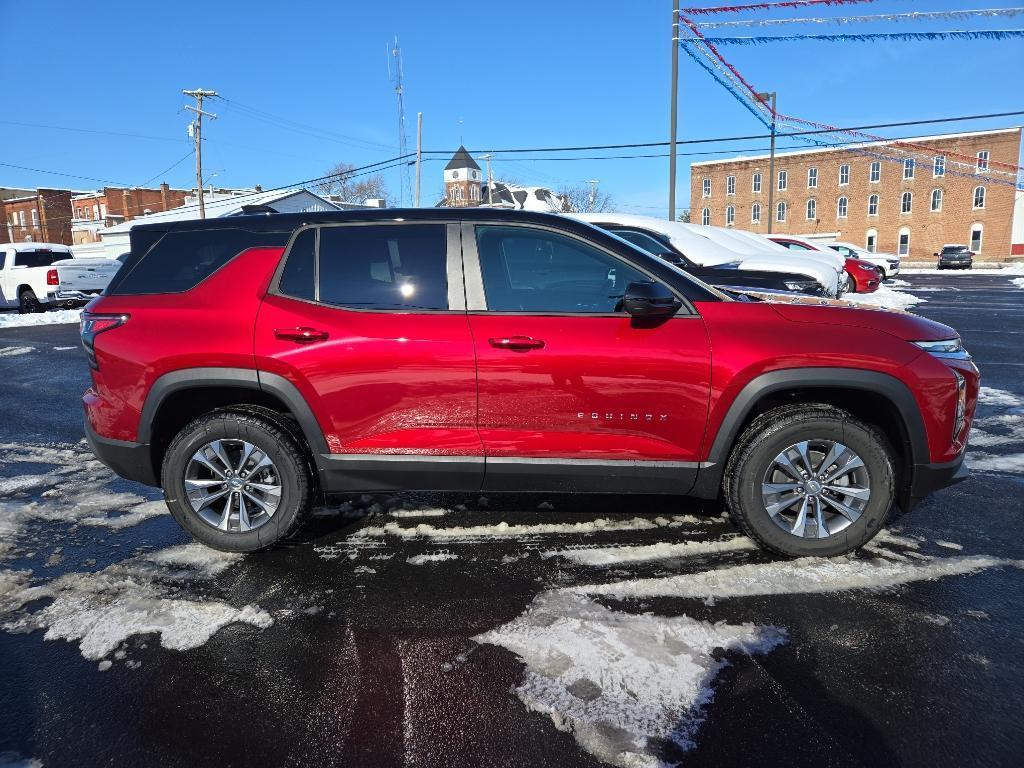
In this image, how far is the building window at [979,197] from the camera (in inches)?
2154

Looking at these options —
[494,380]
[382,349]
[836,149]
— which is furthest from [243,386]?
[836,149]

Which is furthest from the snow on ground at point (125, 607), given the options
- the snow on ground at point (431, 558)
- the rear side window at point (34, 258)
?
the rear side window at point (34, 258)

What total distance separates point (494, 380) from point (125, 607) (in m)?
2.04

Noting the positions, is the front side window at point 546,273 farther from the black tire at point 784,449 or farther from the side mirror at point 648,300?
the black tire at point 784,449

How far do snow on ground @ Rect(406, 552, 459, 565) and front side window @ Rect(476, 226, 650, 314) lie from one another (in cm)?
135

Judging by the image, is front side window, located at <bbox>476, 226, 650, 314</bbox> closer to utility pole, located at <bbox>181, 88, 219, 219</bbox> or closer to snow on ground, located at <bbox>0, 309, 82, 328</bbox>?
snow on ground, located at <bbox>0, 309, 82, 328</bbox>

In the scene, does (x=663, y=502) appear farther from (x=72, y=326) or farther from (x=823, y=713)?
(x=72, y=326)

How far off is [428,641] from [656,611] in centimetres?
103

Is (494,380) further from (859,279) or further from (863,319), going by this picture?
(859,279)

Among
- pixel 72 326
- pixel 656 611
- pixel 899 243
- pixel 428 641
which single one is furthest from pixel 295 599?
pixel 899 243

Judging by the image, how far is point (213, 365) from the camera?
11.0 feet

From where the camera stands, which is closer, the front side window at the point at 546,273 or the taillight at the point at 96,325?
the front side window at the point at 546,273

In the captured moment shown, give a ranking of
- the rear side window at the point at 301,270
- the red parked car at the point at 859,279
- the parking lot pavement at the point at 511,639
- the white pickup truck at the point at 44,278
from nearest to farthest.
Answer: the parking lot pavement at the point at 511,639 → the rear side window at the point at 301,270 → the white pickup truck at the point at 44,278 → the red parked car at the point at 859,279

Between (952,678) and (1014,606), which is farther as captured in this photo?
(1014,606)
